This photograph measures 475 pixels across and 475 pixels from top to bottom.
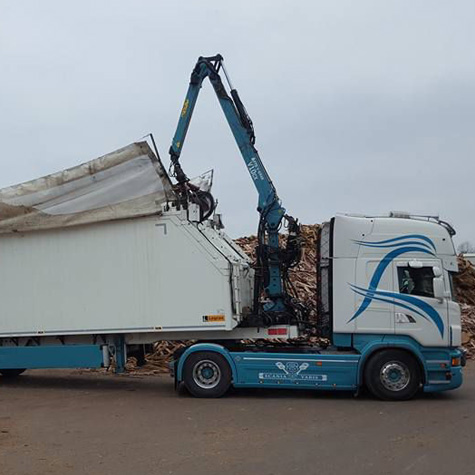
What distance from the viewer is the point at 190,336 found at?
11898 millimetres

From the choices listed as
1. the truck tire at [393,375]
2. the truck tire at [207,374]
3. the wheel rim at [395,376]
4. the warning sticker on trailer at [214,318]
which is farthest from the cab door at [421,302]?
the truck tire at [207,374]

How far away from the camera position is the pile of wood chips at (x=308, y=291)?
51.9ft

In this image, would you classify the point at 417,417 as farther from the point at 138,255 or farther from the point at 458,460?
the point at 138,255

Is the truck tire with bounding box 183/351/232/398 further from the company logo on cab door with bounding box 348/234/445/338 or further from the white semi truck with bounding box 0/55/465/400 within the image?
the company logo on cab door with bounding box 348/234/445/338

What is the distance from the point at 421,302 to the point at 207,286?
3.75 meters

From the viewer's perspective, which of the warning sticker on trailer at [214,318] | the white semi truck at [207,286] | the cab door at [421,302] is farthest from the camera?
the warning sticker on trailer at [214,318]

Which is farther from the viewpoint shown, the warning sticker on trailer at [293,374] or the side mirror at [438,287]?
the warning sticker on trailer at [293,374]

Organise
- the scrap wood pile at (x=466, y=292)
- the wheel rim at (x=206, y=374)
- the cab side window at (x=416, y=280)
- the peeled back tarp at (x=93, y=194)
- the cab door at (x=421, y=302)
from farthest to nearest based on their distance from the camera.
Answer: the scrap wood pile at (x=466, y=292)
the peeled back tarp at (x=93, y=194)
the wheel rim at (x=206, y=374)
the cab side window at (x=416, y=280)
the cab door at (x=421, y=302)

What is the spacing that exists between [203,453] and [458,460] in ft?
9.62

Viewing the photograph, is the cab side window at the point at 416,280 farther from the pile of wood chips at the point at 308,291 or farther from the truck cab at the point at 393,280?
the pile of wood chips at the point at 308,291

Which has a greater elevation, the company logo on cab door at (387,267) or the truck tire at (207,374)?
the company logo on cab door at (387,267)

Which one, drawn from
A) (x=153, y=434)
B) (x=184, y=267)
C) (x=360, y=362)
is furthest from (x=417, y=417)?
(x=184, y=267)

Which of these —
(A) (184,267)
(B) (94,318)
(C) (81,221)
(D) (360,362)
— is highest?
(C) (81,221)

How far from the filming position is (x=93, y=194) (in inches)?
476
